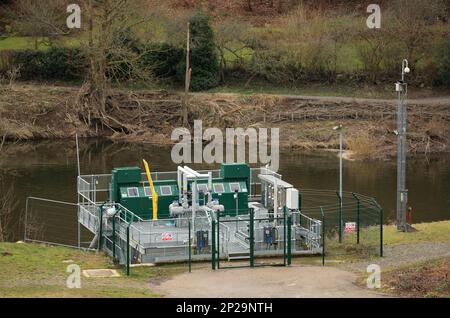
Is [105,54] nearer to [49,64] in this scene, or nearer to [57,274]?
[49,64]

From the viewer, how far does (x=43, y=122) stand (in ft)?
233

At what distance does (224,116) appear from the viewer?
230 feet

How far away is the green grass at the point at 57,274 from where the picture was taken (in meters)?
27.6

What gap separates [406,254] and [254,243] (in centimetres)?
481

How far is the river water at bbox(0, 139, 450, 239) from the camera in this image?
160 feet

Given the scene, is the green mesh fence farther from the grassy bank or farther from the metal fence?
the metal fence

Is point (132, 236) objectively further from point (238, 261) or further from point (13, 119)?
point (13, 119)

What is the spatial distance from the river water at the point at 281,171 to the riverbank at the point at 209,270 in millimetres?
6437

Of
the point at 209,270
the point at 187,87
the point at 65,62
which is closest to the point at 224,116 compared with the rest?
the point at 187,87

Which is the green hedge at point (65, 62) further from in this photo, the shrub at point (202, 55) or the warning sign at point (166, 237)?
the warning sign at point (166, 237)

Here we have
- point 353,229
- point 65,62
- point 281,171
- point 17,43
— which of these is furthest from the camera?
point 17,43

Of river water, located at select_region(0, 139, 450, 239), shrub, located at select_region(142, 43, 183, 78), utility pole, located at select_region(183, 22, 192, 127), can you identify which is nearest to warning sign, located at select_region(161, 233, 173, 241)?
A: river water, located at select_region(0, 139, 450, 239)

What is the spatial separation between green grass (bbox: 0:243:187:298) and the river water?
607 cm
